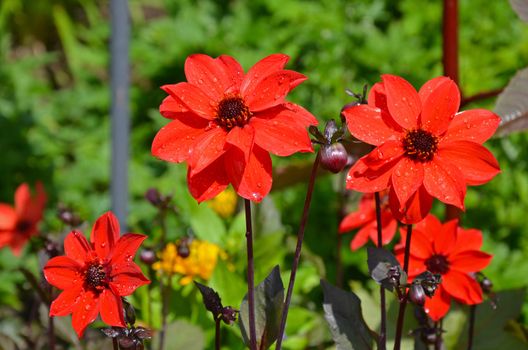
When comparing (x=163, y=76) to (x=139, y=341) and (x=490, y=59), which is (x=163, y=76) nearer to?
(x=490, y=59)

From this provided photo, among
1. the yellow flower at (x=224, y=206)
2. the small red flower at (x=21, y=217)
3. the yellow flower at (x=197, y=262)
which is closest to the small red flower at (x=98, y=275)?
the yellow flower at (x=197, y=262)

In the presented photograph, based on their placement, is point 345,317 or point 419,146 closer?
point 419,146

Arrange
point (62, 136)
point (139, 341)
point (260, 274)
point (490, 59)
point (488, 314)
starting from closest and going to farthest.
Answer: point (139, 341)
point (488, 314)
point (260, 274)
point (490, 59)
point (62, 136)

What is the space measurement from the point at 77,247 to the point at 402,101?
349mm

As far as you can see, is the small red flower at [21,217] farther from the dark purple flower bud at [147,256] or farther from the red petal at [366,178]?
the red petal at [366,178]

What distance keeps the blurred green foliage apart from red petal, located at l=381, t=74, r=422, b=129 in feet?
2.39

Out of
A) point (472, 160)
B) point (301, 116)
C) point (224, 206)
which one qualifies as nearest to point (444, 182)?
point (472, 160)

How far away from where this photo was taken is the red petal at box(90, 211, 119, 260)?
2.64 ft

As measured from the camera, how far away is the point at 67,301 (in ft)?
2.63

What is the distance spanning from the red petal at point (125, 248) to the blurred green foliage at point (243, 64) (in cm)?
71

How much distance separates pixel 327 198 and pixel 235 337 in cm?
76

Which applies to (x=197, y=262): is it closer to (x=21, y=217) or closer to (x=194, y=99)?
(x=21, y=217)

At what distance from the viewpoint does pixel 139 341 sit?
0.76 metres

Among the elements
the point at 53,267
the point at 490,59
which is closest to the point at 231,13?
the point at 490,59
